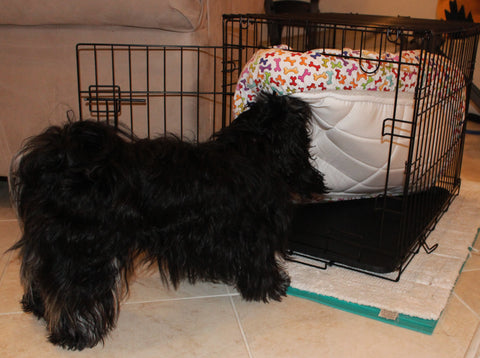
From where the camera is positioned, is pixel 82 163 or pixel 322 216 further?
pixel 322 216

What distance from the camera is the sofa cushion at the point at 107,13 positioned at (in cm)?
178

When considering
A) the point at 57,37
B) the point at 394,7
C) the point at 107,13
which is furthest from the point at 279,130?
the point at 394,7

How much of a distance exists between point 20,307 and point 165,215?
566 millimetres

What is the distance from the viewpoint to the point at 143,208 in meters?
1.22

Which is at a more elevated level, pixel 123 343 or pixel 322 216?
pixel 322 216

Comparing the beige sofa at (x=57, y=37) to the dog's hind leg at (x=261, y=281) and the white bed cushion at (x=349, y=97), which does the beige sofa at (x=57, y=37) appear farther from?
the dog's hind leg at (x=261, y=281)

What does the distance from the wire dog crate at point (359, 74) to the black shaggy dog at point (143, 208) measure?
0.34m

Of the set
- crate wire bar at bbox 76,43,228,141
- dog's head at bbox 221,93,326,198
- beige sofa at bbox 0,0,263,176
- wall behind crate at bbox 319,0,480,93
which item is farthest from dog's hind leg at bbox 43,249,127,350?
wall behind crate at bbox 319,0,480,93

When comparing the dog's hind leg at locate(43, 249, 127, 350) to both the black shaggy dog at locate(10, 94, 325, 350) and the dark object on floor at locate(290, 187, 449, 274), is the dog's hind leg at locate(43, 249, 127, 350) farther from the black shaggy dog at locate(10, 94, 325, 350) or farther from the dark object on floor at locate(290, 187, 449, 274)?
the dark object on floor at locate(290, 187, 449, 274)

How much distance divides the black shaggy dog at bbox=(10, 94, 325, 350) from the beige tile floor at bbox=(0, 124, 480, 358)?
6 centimetres

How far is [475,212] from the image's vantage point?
211 centimetres

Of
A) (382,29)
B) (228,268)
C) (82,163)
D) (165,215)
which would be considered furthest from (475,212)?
(82,163)

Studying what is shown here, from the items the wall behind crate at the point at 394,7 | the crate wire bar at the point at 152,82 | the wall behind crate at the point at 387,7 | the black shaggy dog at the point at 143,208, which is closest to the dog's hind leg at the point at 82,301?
the black shaggy dog at the point at 143,208

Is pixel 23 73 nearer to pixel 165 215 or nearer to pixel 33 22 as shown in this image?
pixel 33 22
